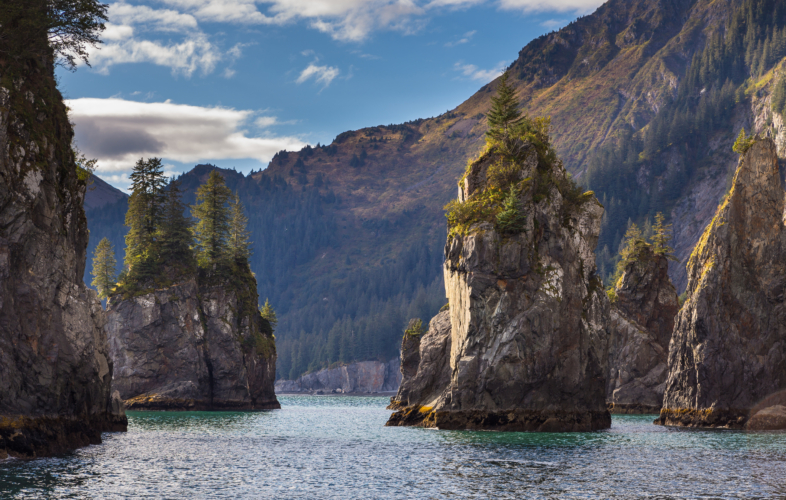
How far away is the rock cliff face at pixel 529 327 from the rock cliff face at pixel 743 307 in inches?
434

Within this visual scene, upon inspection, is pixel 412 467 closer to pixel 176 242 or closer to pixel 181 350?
pixel 181 350

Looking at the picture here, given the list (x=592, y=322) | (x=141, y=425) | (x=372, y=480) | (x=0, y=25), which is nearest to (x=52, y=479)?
(x=372, y=480)

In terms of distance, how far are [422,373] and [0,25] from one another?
182 ft

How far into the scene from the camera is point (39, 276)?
41.5 metres

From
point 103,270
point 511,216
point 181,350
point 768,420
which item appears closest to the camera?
point 511,216

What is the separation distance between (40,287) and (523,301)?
133 ft

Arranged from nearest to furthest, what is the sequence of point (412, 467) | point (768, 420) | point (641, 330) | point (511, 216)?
point (412, 467) → point (511, 216) → point (768, 420) → point (641, 330)

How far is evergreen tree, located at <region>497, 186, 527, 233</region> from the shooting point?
66125 millimetres

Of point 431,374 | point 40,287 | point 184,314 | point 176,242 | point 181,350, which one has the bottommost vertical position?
point 431,374

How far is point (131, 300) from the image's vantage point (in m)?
103

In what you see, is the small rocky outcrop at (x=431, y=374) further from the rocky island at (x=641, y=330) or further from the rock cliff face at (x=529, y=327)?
the rocky island at (x=641, y=330)

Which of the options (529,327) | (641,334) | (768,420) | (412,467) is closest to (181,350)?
(529,327)

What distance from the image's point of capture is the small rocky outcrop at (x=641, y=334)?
10725cm

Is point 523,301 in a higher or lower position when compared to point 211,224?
lower
